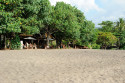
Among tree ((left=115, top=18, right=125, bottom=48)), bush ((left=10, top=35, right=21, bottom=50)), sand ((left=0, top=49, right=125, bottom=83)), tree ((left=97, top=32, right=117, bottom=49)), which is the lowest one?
sand ((left=0, top=49, right=125, bottom=83))

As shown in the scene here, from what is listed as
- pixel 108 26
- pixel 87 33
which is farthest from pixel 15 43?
pixel 108 26

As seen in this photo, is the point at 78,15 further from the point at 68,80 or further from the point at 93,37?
the point at 68,80

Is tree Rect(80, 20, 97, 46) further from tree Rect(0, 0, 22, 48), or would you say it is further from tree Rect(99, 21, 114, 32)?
tree Rect(0, 0, 22, 48)

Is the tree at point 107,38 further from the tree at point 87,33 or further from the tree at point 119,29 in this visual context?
the tree at point 119,29

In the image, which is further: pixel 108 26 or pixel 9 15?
pixel 108 26

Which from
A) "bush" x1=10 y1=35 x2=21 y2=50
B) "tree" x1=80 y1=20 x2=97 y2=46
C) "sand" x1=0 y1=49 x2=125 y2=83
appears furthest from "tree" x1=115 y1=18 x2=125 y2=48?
"sand" x1=0 y1=49 x2=125 y2=83

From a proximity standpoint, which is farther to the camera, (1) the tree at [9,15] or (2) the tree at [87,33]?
(2) the tree at [87,33]

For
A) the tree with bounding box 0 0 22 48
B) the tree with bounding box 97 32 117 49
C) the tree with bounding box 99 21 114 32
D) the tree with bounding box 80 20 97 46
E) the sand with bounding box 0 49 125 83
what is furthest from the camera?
the tree with bounding box 99 21 114 32

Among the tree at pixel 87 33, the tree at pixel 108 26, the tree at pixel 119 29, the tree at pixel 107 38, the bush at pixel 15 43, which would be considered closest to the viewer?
the bush at pixel 15 43

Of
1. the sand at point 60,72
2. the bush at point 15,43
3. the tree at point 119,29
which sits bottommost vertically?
the sand at point 60,72

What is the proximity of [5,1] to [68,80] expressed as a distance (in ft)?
57.6

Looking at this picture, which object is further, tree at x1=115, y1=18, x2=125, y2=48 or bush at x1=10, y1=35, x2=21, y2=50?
tree at x1=115, y1=18, x2=125, y2=48

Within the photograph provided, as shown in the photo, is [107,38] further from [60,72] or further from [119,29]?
[60,72]

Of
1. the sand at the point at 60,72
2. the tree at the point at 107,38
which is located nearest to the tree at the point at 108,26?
the tree at the point at 107,38
